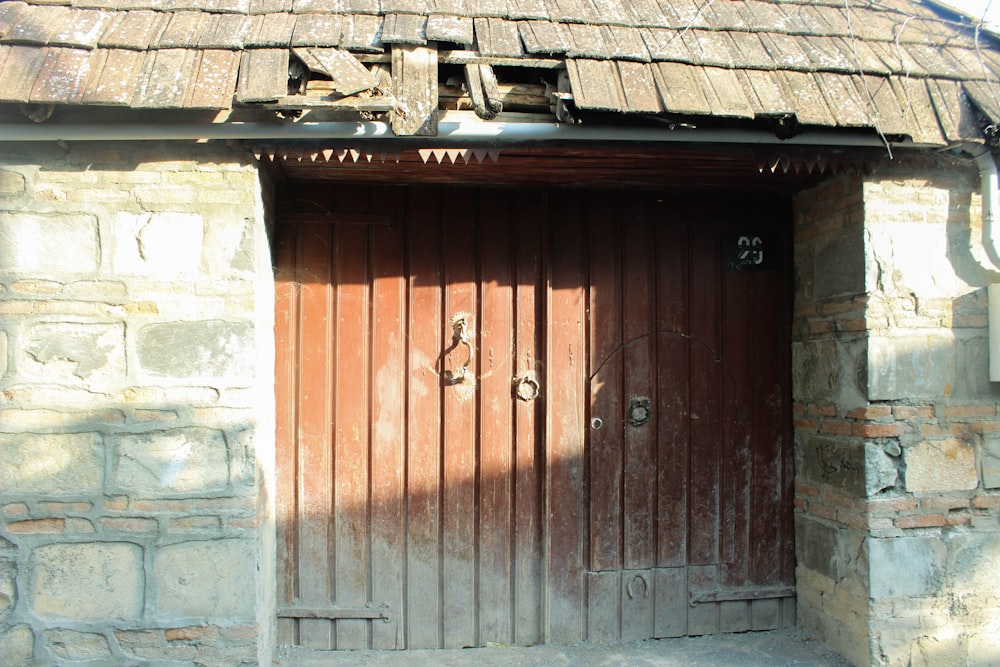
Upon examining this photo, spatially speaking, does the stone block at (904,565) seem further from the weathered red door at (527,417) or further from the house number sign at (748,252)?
the house number sign at (748,252)

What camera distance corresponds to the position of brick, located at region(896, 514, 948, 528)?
318cm

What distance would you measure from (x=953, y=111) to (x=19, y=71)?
373cm

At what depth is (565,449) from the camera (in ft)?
11.8

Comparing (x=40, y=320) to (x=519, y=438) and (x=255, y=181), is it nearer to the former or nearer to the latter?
(x=255, y=181)

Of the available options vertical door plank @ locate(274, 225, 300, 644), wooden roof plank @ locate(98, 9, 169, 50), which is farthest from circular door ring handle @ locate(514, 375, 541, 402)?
wooden roof plank @ locate(98, 9, 169, 50)

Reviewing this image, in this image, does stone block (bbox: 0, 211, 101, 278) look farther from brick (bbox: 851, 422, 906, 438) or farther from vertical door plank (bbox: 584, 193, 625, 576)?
brick (bbox: 851, 422, 906, 438)

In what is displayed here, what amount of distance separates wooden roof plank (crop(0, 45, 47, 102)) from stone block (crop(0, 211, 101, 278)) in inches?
18.1

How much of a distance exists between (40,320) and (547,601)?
2550mm

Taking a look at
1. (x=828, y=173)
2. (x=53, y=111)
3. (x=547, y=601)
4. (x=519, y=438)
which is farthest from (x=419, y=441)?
(x=828, y=173)

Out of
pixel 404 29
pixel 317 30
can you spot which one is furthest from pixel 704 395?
pixel 317 30

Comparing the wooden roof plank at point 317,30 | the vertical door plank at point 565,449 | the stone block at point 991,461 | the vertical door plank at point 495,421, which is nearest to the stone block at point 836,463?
the stone block at point 991,461

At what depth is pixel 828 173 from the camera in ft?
10.9

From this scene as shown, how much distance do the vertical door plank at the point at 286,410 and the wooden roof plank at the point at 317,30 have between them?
0.93m

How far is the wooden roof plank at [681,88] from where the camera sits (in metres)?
2.79
